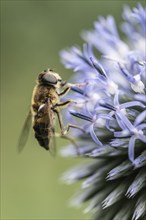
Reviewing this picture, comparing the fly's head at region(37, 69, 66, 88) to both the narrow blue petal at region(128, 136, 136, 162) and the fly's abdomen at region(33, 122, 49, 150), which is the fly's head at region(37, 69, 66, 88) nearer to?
the fly's abdomen at region(33, 122, 49, 150)

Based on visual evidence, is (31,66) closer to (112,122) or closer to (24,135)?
(24,135)

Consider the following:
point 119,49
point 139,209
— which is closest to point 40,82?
point 119,49

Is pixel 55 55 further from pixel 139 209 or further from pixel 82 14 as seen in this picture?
pixel 139 209

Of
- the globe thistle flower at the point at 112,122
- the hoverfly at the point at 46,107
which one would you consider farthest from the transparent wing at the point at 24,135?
the globe thistle flower at the point at 112,122

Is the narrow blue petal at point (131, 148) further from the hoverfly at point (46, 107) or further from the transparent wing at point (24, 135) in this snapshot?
the transparent wing at point (24, 135)

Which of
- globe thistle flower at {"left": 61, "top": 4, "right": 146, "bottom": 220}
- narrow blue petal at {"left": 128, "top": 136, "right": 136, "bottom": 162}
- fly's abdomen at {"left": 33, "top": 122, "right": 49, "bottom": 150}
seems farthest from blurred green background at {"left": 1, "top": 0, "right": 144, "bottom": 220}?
narrow blue petal at {"left": 128, "top": 136, "right": 136, "bottom": 162}

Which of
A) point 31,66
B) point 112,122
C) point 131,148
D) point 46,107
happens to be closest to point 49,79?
point 46,107
